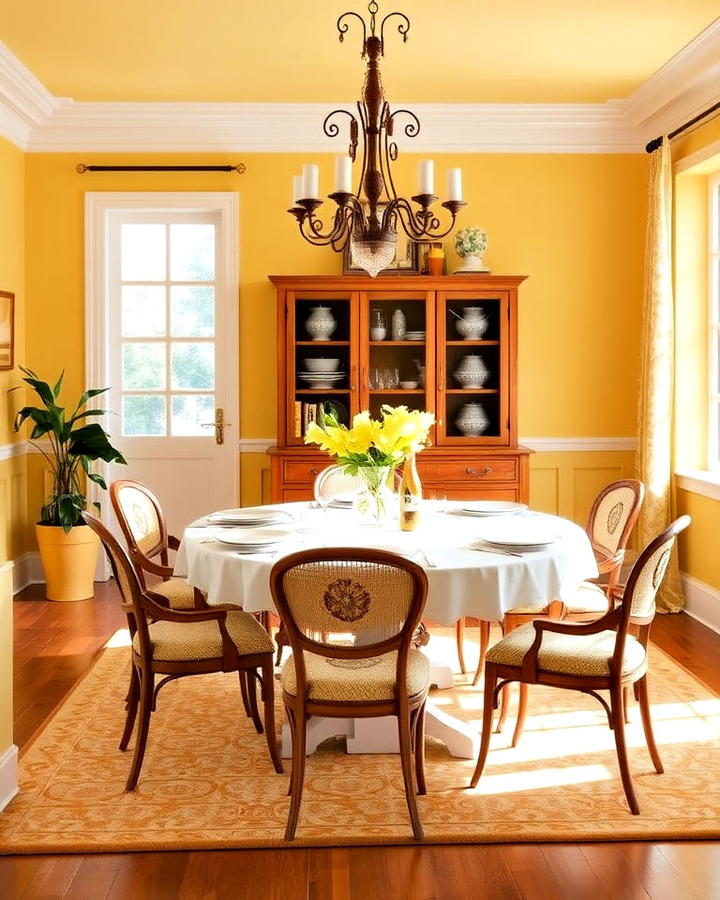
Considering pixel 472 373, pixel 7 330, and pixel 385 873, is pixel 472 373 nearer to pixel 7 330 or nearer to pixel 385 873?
pixel 7 330

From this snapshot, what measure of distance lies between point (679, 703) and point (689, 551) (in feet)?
5.82

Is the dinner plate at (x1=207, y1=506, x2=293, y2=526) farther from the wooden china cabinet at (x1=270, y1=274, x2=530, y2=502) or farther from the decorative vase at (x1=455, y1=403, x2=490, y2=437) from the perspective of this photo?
the decorative vase at (x1=455, y1=403, x2=490, y2=437)

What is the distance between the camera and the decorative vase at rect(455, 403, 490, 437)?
18.5 feet

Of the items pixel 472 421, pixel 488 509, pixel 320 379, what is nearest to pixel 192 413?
pixel 320 379

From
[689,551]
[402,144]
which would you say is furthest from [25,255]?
[689,551]

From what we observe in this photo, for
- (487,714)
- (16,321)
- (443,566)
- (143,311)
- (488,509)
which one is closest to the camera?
(443,566)

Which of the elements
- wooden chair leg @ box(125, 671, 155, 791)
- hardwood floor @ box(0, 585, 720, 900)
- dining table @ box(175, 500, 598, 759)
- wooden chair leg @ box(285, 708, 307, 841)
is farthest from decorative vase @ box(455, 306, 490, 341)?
hardwood floor @ box(0, 585, 720, 900)

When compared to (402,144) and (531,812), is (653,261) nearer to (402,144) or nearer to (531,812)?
(402,144)

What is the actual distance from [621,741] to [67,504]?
12.1ft

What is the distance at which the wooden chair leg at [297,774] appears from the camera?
106 inches

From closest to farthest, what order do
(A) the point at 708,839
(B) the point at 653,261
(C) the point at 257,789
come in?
(A) the point at 708,839, (C) the point at 257,789, (B) the point at 653,261

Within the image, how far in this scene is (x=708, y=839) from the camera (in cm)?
271

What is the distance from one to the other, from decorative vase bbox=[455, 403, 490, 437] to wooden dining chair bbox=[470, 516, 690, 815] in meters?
2.57

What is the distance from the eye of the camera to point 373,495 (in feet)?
11.5
